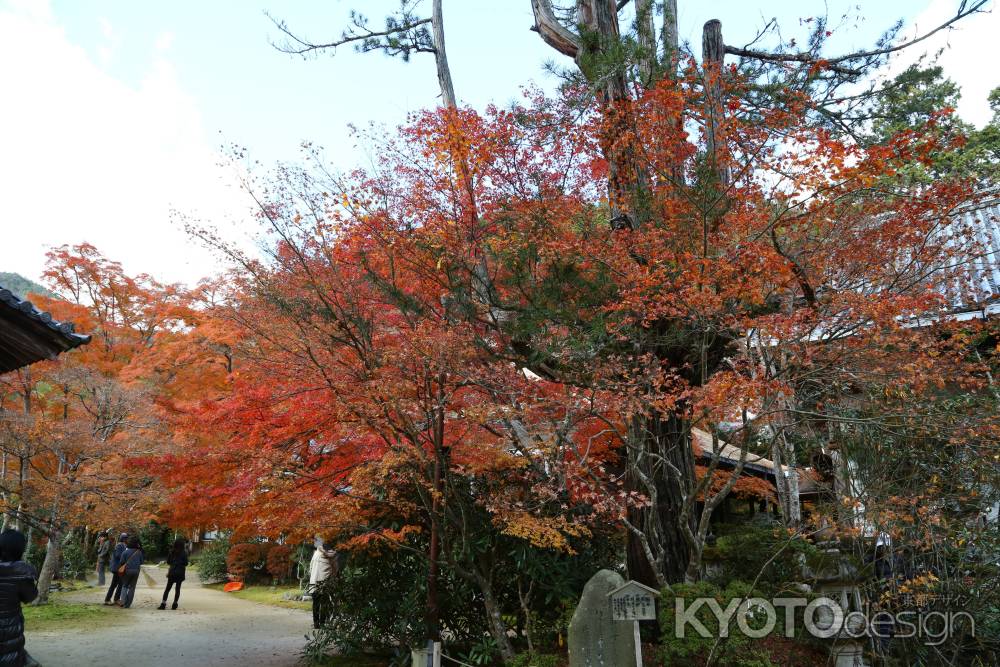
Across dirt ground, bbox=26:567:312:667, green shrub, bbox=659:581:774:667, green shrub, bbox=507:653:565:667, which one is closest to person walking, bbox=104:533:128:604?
dirt ground, bbox=26:567:312:667

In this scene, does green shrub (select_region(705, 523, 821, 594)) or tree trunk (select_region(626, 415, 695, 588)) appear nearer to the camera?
tree trunk (select_region(626, 415, 695, 588))

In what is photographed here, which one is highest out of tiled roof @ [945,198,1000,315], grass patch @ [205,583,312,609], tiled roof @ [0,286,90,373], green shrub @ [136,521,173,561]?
tiled roof @ [945,198,1000,315]

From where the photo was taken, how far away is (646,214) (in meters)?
9.51

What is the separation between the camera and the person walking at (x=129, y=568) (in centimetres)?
1471

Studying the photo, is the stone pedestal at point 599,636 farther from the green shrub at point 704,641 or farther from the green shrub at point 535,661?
the green shrub at point 535,661

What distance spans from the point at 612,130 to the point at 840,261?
391 cm

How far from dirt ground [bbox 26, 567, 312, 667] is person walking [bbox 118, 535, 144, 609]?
32 centimetres

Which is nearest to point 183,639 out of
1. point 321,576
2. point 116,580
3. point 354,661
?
point 321,576

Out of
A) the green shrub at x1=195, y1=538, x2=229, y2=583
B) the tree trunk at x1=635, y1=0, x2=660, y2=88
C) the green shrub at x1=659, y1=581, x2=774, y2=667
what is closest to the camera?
the green shrub at x1=659, y1=581, x2=774, y2=667

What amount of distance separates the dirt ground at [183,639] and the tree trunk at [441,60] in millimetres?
10434

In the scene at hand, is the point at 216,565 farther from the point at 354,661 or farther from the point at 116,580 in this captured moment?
the point at 354,661

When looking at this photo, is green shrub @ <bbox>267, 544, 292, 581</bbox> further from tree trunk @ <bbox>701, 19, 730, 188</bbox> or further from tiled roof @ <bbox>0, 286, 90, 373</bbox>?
tree trunk @ <bbox>701, 19, 730, 188</bbox>

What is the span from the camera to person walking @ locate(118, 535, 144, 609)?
579 inches

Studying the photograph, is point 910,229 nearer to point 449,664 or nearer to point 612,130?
point 612,130
